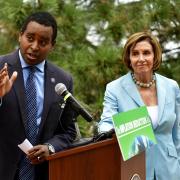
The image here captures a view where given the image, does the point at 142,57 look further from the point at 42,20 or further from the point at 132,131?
the point at 132,131

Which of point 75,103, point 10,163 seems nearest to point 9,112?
point 10,163

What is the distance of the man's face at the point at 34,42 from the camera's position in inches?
90.3

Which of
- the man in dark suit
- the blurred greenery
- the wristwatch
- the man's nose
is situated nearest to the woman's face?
the man in dark suit

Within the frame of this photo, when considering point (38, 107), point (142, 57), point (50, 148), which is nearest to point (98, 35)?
point (142, 57)

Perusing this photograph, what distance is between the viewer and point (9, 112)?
7.38 feet

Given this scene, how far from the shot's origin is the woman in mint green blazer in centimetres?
269

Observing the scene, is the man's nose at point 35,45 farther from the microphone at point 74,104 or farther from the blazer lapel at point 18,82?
the microphone at point 74,104

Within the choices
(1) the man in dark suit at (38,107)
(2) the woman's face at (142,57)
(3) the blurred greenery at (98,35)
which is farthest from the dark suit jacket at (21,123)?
(3) the blurred greenery at (98,35)

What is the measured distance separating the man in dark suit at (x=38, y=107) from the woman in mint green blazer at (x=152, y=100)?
38cm

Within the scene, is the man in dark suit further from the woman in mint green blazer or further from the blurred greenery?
the blurred greenery

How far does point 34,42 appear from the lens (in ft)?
7.52

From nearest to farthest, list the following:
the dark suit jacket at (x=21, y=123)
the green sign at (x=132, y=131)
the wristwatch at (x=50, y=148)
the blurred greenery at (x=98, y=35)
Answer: the green sign at (x=132, y=131) → the wristwatch at (x=50, y=148) → the dark suit jacket at (x=21, y=123) → the blurred greenery at (x=98, y=35)

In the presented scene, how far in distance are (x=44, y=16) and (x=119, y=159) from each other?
2.48 feet

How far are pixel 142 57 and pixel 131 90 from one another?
0.18 m
